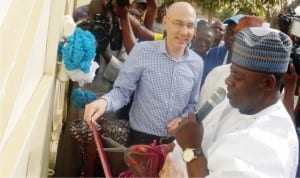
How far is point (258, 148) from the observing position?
987mm

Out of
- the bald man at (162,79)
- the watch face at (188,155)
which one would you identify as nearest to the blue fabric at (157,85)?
the bald man at (162,79)

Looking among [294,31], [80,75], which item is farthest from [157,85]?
[294,31]

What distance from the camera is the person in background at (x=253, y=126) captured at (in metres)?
0.98

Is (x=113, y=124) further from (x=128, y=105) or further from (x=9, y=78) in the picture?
(x=9, y=78)

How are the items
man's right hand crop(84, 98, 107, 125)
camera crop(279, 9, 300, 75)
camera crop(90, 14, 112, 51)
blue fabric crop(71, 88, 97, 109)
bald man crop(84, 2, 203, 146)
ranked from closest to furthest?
man's right hand crop(84, 98, 107, 125) → camera crop(279, 9, 300, 75) → bald man crop(84, 2, 203, 146) → blue fabric crop(71, 88, 97, 109) → camera crop(90, 14, 112, 51)

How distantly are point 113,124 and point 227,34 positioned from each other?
780 millimetres

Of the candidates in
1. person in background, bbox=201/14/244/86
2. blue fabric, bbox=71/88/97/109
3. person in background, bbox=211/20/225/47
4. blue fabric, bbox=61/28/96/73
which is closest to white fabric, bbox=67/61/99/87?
blue fabric, bbox=61/28/96/73

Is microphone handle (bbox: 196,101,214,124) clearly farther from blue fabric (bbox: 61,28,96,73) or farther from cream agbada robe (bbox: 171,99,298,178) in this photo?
blue fabric (bbox: 61,28,96,73)

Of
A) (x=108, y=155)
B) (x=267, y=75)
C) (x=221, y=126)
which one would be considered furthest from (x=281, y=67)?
(x=108, y=155)

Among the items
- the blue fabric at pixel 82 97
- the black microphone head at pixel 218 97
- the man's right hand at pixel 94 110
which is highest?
the black microphone head at pixel 218 97

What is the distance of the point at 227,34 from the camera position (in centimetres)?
234

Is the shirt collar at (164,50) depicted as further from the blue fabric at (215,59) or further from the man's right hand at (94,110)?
the man's right hand at (94,110)

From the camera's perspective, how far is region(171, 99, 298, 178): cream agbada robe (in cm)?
97

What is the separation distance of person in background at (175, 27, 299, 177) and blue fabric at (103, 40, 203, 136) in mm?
864
